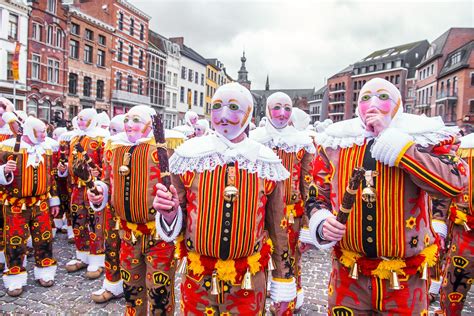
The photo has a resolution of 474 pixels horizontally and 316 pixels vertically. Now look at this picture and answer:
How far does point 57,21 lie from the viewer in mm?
25922

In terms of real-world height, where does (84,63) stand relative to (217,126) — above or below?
above

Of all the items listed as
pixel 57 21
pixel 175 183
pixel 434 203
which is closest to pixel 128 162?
pixel 175 183

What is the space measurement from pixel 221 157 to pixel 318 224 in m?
0.86

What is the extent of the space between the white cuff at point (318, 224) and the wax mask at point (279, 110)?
8.69 feet

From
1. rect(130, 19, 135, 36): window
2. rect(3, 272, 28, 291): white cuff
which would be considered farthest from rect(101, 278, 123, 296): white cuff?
rect(130, 19, 135, 36): window

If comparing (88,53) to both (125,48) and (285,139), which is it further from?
(285,139)

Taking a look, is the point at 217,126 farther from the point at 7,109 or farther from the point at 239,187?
the point at 7,109

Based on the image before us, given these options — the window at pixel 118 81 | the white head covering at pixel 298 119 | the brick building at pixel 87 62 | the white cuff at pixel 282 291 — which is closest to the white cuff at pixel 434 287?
the white head covering at pixel 298 119

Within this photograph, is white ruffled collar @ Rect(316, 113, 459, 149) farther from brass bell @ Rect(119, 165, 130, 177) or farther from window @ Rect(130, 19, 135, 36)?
window @ Rect(130, 19, 135, 36)

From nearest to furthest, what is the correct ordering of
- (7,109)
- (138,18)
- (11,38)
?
(7,109) < (11,38) < (138,18)

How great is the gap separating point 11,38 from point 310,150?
24.4 m

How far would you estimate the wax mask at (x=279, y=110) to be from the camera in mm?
5117

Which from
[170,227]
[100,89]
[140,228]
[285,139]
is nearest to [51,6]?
[100,89]

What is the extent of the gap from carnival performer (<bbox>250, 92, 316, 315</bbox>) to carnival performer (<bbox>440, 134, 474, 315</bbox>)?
5.71ft
